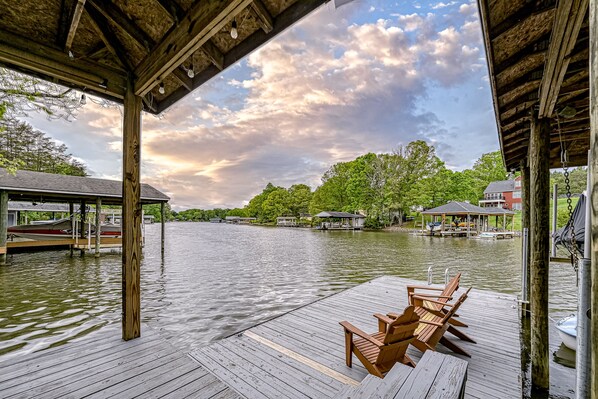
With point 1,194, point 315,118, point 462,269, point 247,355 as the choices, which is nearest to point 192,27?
point 247,355

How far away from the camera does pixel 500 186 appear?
149 feet

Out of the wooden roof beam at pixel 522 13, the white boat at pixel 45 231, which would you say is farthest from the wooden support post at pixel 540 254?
the white boat at pixel 45 231

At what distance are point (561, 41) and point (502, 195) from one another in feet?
177

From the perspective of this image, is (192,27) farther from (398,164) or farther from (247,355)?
(398,164)

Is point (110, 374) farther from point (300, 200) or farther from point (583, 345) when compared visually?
point (300, 200)

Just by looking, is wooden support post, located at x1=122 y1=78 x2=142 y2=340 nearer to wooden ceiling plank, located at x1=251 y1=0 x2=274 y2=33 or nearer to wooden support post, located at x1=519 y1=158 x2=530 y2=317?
wooden ceiling plank, located at x1=251 y1=0 x2=274 y2=33

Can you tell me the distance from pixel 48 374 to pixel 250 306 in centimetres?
441

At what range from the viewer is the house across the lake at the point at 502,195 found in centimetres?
4410

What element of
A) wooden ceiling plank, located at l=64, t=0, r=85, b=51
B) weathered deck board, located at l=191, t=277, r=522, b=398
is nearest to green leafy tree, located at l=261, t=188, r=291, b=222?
weathered deck board, located at l=191, t=277, r=522, b=398

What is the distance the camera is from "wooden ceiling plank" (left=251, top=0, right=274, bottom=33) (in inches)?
83.0

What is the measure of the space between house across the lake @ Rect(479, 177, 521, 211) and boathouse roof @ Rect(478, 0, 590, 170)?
4890cm

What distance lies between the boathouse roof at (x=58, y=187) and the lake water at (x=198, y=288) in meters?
3.12

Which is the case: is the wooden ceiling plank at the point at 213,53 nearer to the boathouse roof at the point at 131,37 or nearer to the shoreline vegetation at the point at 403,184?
the boathouse roof at the point at 131,37

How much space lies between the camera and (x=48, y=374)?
2.78m
